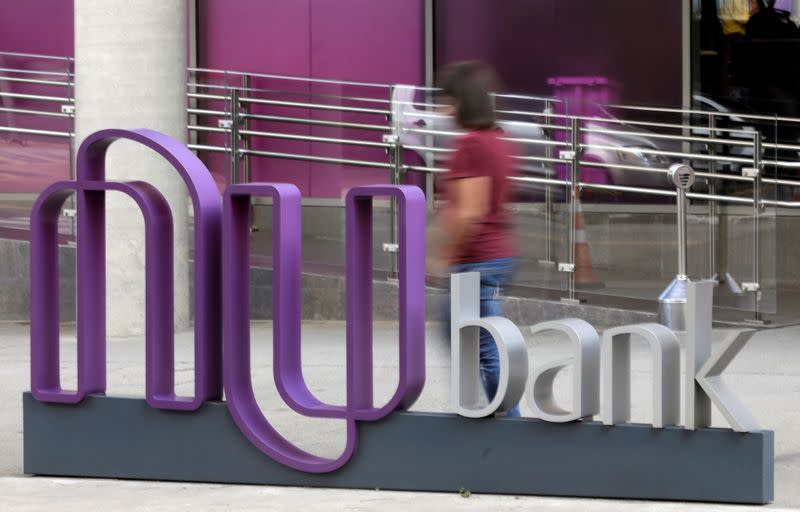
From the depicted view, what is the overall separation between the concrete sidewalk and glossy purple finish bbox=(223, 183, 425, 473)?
0.28 m

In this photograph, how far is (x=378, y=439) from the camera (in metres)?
6.62

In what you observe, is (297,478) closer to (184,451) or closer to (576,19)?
(184,451)

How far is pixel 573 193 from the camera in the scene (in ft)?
40.2

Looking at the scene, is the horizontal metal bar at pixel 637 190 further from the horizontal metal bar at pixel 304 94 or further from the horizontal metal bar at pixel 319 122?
the horizontal metal bar at pixel 319 122

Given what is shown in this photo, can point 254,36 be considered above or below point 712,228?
above

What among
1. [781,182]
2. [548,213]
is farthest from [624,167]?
[781,182]

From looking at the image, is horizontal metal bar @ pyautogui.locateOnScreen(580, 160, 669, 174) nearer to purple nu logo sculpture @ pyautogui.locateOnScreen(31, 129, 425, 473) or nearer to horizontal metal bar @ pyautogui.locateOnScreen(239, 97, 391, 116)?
horizontal metal bar @ pyautogui.locateOnScreen(239, 97, 391, 116)

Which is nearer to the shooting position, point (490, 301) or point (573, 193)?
point (490, 301)

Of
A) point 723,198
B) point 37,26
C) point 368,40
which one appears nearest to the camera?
point 723,198

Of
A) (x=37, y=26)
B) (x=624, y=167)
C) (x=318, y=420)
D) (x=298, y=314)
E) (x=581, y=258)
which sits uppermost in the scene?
(x=37, y=26)

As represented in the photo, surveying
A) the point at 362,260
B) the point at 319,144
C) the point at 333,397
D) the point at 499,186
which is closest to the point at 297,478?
the point at 362,260

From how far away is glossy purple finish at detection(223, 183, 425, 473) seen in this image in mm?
6504

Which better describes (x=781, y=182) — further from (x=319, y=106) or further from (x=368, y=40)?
(x=368, y=40)

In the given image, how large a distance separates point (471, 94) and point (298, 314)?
1.20 m
